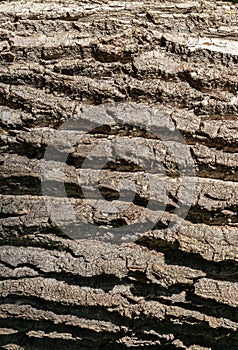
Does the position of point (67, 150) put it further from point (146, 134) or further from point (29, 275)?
point (29, 275)

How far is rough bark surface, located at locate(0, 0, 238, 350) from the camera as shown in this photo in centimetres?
167

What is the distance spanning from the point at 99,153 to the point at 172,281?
0.46 meters

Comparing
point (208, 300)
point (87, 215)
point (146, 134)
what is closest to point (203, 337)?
point (208, 300)

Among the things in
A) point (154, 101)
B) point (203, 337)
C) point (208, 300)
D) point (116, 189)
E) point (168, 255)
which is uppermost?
point (154, 101)

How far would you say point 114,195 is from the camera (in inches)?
66.0

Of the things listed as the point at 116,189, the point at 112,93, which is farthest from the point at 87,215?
the point at 112,93

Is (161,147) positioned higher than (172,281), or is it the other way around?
(161,147)

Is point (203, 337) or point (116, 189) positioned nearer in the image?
point (116, 189)

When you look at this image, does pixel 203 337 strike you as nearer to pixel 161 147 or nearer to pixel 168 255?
pixel 168 255

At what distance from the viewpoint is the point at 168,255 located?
1.71 m

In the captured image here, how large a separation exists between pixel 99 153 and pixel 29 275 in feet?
1.44

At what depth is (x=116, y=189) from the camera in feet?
5.45

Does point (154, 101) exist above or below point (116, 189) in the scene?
above

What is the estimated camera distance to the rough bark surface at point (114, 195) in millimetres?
1672
